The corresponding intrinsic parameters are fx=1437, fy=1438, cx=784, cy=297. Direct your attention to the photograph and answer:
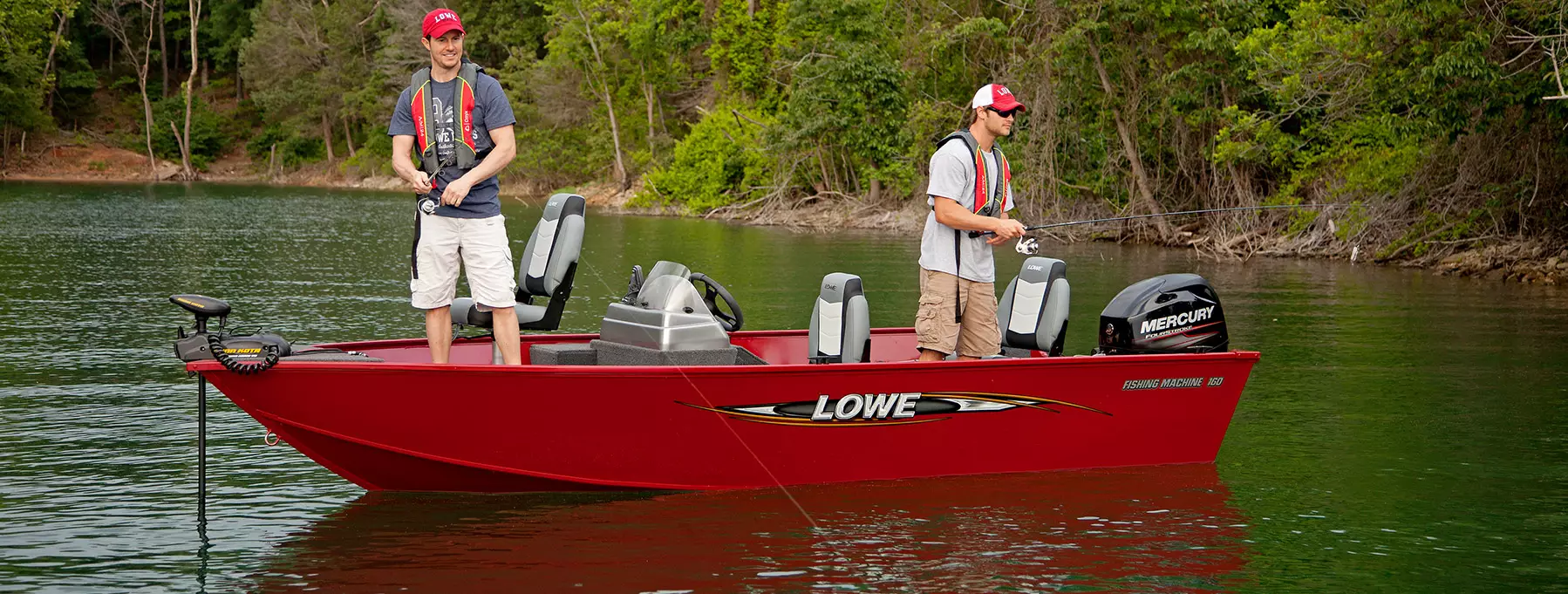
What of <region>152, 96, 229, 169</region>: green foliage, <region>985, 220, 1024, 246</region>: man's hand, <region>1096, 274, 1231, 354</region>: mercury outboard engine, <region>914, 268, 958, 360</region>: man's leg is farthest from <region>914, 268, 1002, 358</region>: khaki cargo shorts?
<region>152, 96, 229, 169</region>: green foliage

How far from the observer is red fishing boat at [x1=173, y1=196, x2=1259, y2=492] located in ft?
19.6

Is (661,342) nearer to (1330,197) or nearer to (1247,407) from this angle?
(1247,407)

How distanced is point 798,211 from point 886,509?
88.6 ft

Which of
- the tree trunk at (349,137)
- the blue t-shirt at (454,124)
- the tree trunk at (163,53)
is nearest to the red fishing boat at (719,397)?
the blue t-shirt at (454,124)

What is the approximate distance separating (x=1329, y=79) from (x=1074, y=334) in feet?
28.7

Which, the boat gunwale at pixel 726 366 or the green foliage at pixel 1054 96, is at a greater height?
the green foliage at pixel 1054 96

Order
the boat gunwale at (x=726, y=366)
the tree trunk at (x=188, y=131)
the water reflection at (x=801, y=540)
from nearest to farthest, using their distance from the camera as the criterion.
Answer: the water reflection at (x=801, y=540)
the boat gunwale at (x=726, y=366)
the tree trunk at (x=188, y=131)

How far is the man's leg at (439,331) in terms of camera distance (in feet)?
21.3

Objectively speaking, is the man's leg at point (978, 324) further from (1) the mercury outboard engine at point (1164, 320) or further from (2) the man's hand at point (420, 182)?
(2) the man's hand at point (420, 182)

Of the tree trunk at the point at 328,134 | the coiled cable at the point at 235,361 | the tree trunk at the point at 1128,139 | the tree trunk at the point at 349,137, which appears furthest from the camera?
the tree trunk at the point at 349,137

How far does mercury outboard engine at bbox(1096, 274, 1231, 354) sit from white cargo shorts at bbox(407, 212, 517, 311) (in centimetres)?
282

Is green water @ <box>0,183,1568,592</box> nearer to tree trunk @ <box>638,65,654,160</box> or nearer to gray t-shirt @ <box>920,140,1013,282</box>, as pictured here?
gray t-shirt @ <box>920,140,1013,282</box>

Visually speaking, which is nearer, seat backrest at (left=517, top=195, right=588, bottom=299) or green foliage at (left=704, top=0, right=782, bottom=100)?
seat backrest at (left=517, top=195, right=588, bottom=299)

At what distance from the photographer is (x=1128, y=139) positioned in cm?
2530
